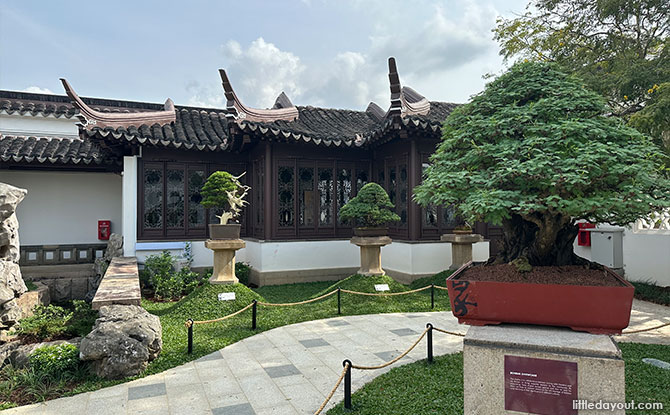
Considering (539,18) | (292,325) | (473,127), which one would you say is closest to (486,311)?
(473,127)

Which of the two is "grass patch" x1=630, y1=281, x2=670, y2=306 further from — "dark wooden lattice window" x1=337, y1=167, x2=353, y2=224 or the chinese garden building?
"dark wooden lattice window" x1=337, y1=167, x2=353, y2=224

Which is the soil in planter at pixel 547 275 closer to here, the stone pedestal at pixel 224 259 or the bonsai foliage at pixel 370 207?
the bonsai foliage at pixel 370 207

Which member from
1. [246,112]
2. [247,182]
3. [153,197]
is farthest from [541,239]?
[153,197]

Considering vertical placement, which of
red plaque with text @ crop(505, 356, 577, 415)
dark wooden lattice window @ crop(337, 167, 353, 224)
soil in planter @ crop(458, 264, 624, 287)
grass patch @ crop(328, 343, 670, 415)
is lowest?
grass patch @ crop(328, 343, 670, 415)

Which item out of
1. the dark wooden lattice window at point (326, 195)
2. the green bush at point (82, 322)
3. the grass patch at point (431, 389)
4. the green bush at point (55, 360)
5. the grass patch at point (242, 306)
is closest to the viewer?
the grass patch at point (431, 389)

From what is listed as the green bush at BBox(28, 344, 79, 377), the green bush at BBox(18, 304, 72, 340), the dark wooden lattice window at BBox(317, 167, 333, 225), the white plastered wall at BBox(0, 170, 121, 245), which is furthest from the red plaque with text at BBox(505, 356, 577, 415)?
the white plastered wall at BBox(0, 170, 121, 245)

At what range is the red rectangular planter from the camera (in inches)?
118

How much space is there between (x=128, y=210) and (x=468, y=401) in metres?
10.6

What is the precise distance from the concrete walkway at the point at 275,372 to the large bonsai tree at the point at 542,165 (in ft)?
8.22

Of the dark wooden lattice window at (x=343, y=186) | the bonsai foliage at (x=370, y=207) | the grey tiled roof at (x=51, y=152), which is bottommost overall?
the bonsai foliage at (x=370, y=207)

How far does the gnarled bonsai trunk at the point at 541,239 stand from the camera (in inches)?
136

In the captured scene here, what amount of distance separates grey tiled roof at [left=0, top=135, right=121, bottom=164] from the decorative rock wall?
3.93 meters

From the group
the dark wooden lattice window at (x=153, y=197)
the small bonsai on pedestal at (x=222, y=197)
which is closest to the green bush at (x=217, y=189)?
the small bonsai on pedestal at (x=222, y=197)

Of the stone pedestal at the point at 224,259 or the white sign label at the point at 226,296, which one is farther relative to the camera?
the stone pedestal at the point at 224,259
